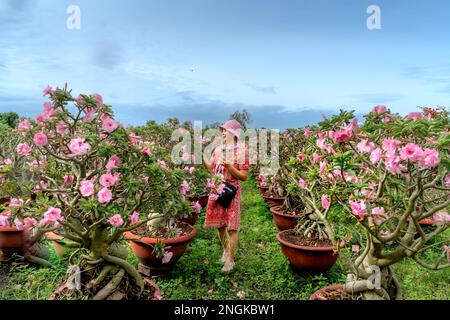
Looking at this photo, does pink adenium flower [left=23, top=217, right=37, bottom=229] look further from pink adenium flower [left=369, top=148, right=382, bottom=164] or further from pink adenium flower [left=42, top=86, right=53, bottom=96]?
pink adenium flower [left=369, top=148, right=382, bottom=164]

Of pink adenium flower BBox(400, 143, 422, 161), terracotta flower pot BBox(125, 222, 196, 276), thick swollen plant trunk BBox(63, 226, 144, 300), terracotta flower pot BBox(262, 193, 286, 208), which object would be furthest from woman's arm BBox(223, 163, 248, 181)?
terracotta flower pot BBox(262, 193, 286, 208)

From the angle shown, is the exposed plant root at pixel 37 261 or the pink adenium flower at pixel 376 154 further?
the exposed plant root at pixel 37 261

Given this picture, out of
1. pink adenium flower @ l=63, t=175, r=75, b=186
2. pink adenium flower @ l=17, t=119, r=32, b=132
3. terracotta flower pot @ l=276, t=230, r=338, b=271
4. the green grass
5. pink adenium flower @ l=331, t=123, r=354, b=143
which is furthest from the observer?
terracotta flower pot @ l=276, t=230, r=338, b=271

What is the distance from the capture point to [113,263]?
8.84ft

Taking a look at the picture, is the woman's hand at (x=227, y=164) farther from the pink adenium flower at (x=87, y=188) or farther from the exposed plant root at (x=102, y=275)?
the pink adenium flower at (x=87, y=188)

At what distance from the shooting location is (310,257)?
144 inches

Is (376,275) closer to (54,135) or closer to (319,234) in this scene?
(319,234)

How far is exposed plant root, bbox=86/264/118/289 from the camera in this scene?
2582mm

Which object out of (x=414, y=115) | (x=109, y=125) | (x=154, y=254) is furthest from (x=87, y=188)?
(x=414, y=115)

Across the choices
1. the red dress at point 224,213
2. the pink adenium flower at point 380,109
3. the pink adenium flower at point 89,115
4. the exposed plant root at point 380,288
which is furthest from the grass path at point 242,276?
the pink adenium flower at point 380,109

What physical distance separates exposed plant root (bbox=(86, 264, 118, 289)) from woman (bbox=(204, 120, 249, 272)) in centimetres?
143

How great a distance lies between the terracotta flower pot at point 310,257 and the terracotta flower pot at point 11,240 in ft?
10.0

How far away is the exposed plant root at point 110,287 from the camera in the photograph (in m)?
2.53

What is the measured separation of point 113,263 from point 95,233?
0.29 meters
